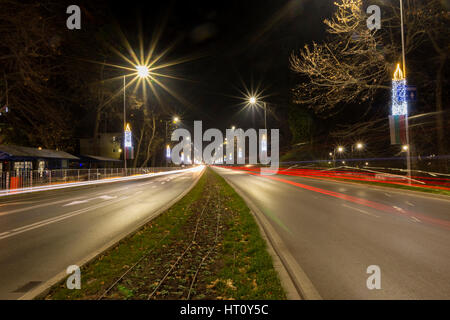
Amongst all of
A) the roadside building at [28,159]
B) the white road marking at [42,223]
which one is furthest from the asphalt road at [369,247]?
the roadside building at [28,159]

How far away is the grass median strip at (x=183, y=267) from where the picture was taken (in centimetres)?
355

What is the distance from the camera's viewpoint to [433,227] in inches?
275

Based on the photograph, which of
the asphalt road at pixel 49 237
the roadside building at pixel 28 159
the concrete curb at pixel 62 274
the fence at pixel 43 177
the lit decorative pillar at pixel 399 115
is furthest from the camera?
the roadside building at pixel 28 159

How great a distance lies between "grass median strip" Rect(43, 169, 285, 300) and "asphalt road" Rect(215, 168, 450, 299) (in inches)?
34.8

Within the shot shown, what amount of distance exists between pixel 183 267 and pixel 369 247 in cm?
419

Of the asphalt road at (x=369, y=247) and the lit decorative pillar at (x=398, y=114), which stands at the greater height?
the lit decorative pillar at (x=398, y=114)

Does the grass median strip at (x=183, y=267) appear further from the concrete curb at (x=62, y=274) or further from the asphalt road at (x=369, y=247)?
the asphalt road at (x=369, y=247)

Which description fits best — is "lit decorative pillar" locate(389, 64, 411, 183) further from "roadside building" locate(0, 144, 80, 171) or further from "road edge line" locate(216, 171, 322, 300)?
"roadside building" locate(0, 144, 80, 171)

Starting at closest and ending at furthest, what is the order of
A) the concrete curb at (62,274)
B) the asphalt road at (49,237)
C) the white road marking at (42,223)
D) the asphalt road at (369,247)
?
the concrete curb at (62,274) → the asphalt road at (369,247) → the asphalt road at (49,237) → the white road marking at (42,223)

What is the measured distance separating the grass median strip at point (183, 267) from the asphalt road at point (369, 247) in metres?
0.88

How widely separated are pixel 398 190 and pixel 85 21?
25311mm

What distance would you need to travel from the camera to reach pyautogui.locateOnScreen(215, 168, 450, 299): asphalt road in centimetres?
374
